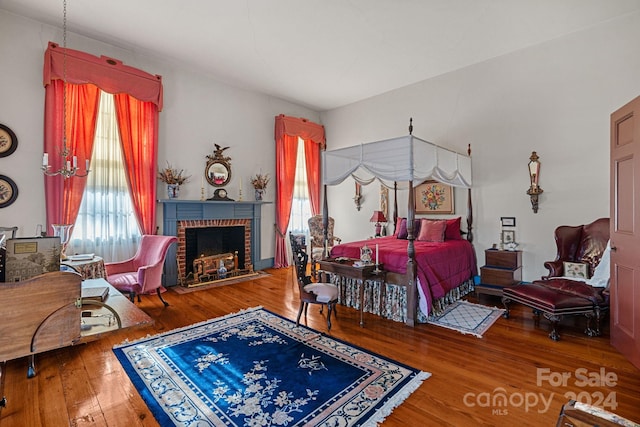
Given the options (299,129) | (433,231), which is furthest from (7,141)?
(433,231)

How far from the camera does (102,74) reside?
14.4 ft

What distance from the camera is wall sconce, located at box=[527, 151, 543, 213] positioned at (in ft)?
14.9

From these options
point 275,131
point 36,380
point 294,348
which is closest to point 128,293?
point 36,380

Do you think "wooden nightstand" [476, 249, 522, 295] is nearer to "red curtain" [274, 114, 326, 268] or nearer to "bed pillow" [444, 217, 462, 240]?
"bed pillow" [444, 217, 462, 240]

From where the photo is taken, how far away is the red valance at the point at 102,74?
4.03 m

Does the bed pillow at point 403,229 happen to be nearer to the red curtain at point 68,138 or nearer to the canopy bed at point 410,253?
the canopy bed at point 410,253

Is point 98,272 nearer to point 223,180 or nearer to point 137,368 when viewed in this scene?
point 137,368

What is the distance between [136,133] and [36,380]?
12.1 ft

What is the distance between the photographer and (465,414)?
1989 millimetres

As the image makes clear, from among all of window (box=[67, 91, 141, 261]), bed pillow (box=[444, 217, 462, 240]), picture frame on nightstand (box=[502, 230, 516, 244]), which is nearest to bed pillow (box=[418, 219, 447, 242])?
bed pillow (box=[444, 217, 462, 240])

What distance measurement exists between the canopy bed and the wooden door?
5.37ft

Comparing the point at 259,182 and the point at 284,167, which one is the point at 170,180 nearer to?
the point at 259,182

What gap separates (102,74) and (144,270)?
9.72ft

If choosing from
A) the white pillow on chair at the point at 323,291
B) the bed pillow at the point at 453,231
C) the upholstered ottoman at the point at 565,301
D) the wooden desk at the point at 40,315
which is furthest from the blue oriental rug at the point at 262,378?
the bed pillow at the point at 453,231
